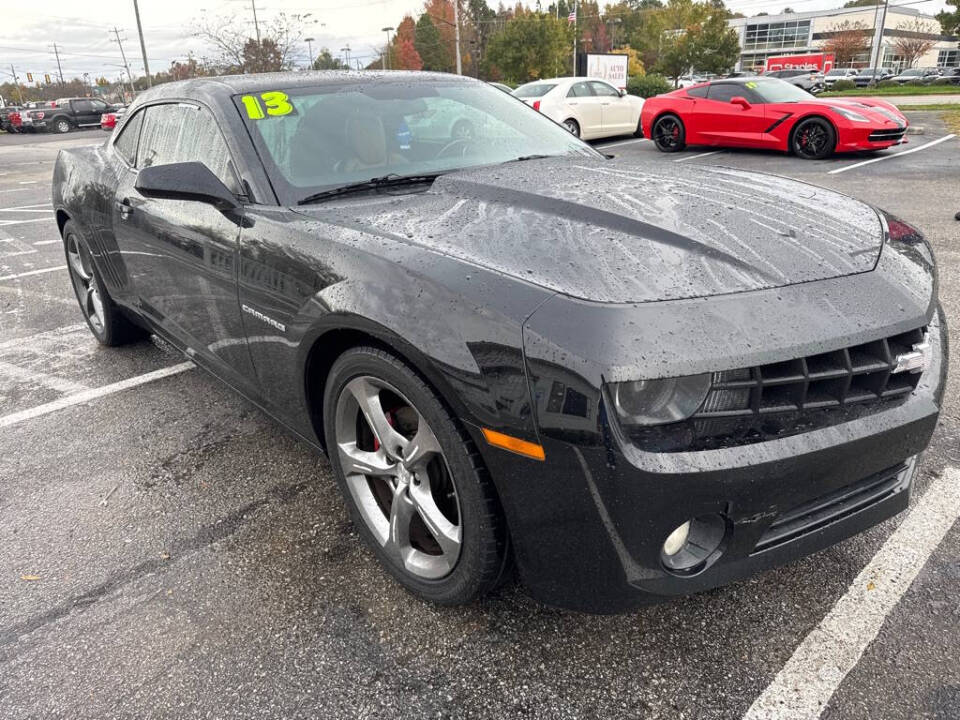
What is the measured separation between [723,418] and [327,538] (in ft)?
4.72

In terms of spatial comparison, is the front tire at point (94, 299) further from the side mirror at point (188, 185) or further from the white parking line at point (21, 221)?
the white parking line at point (21, 221)

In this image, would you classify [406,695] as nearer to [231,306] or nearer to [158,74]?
[231,306]

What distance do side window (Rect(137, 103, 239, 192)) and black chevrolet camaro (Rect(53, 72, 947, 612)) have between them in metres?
0.03

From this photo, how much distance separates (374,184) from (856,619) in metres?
2.04

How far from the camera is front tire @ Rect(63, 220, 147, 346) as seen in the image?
13.4 ft

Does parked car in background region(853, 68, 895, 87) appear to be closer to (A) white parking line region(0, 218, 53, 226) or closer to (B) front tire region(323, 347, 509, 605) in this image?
(A) white parking line region(0, 218, 53, 226)

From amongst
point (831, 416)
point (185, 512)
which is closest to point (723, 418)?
point (831, 416)

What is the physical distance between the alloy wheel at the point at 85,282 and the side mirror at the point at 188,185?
1.89 m

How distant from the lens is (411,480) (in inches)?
79.0

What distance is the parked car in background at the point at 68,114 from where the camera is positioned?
104 ft

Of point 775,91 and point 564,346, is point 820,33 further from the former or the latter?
point 564,346

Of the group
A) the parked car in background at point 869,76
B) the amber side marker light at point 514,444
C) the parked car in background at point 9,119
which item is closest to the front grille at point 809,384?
the amber side marker light at point 514,444

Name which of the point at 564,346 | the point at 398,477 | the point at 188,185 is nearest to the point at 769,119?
the point at 188,185

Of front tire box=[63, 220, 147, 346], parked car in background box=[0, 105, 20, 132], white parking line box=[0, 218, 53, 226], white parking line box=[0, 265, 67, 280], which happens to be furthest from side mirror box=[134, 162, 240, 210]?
parked car in background box=[0, 105, 20, 132]
